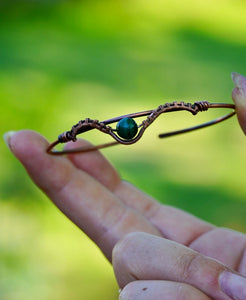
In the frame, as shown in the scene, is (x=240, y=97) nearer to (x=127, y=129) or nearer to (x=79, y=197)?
(x=127, y=129)

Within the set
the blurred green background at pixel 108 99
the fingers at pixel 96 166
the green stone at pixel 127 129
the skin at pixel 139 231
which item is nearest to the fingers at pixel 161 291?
the skin at pixel 139 231

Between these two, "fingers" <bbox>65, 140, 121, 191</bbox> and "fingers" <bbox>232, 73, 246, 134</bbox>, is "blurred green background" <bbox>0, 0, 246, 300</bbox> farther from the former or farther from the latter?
"fingers" <bbox>232, 73, 246, 134</bbox>

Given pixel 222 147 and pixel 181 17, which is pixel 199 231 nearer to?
pixel 222 147

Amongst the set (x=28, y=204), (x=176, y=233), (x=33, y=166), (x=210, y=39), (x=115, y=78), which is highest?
(x=210, y=39)

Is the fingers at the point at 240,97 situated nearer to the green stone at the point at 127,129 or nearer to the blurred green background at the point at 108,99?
the green stone at the point at 127,129

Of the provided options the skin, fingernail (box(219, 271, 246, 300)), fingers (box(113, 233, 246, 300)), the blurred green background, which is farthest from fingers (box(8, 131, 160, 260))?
the blurred green background

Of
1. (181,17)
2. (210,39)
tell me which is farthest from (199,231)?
(181,17)
